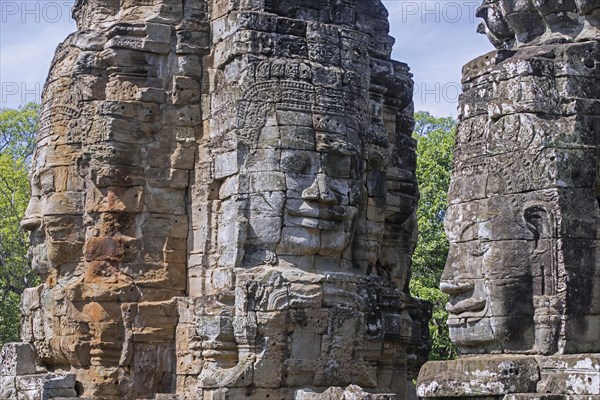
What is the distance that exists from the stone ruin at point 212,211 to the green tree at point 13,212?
38.7ft

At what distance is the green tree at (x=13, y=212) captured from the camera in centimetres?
3331

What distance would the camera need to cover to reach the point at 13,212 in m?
35.2

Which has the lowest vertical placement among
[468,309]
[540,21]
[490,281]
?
[468,309]

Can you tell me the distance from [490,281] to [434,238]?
2159cm

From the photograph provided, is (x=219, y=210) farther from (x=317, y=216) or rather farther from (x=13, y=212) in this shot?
(x=13, y=212)

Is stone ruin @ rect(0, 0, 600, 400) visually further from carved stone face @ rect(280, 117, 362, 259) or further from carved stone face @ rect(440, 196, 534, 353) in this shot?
carved stone face @ rect(440, 196, 534, 353)

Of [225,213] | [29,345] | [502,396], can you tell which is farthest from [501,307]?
[29,345]

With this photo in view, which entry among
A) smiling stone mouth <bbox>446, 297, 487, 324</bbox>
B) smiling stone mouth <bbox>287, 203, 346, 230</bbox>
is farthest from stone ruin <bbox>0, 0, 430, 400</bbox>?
smiling stone mouth <bbox>446, 297, 487, 324</bbox>

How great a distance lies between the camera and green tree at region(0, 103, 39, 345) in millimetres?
33312

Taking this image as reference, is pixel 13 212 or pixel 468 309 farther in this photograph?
pixel 13 212

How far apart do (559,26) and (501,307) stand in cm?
253

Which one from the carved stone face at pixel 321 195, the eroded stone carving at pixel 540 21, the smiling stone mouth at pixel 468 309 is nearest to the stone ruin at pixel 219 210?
the carved stone face at pixel 321 195

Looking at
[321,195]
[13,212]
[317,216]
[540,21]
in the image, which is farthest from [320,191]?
[13,212]

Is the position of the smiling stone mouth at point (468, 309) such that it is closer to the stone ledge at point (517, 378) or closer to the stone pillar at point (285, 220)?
the stone ledge at point (517, 378)
